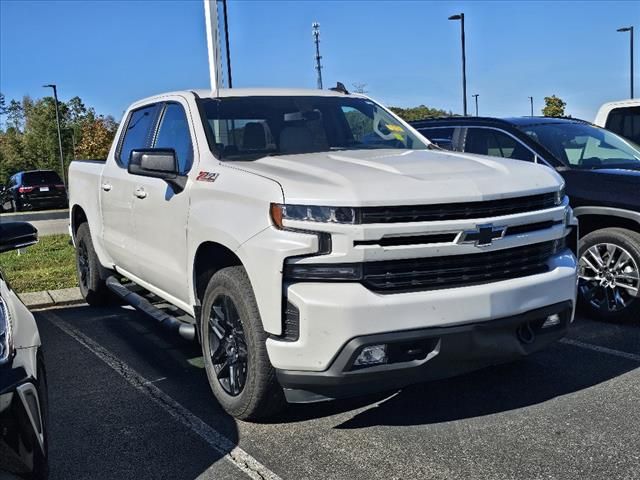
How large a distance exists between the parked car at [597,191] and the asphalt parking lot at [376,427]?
0.67 metres

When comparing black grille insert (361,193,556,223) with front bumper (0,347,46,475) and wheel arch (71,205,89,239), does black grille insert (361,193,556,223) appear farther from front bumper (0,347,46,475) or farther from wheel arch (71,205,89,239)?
wheel arch (71,205,89,239)

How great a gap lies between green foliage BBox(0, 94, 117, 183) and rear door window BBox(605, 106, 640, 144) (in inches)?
1884

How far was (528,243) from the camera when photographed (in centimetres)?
369

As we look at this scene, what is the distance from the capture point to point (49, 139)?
181 ft

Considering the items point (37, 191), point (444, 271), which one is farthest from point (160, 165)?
point (37, 191)

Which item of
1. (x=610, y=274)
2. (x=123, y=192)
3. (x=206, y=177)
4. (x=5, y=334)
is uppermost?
(x=206, y=177)

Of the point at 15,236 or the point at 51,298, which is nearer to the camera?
the point at 15,236

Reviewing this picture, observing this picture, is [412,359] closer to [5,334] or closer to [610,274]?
[5,334]

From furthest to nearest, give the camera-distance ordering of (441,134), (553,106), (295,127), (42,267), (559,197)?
(553,106), (42,267), (441,134), (295,127), (559,197)

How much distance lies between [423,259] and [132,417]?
2.03 metres

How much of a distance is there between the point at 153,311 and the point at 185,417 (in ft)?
4.21

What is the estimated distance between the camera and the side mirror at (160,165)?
171 inches

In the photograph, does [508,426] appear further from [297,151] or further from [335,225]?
[297,151]

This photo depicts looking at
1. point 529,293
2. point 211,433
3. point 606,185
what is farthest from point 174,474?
point 606,185
